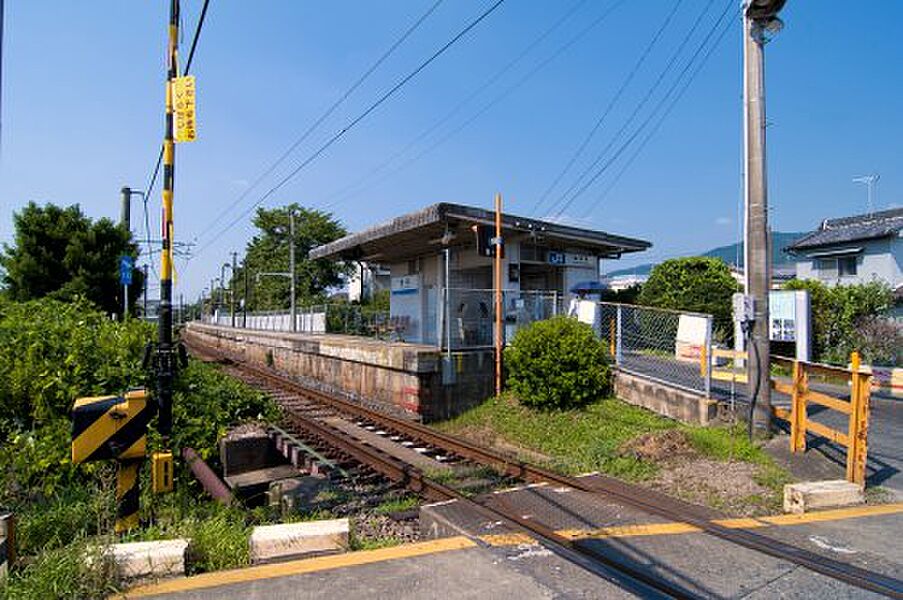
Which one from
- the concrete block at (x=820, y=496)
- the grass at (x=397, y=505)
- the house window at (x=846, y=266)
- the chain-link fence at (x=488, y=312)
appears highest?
the house window at (x=846, y=266)

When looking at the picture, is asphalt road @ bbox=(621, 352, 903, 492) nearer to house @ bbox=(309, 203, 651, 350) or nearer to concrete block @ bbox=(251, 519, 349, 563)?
house @ bbox=(309, 203, 651, 350)

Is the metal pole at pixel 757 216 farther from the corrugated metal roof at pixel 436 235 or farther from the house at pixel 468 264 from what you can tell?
the corrugated metal roof at pixel 436 235

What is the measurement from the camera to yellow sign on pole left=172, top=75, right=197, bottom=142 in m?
5.93

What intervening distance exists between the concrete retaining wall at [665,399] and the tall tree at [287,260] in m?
42.8

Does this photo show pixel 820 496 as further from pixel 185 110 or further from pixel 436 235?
pixel 436 235

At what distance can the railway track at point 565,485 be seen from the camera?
3777 mm

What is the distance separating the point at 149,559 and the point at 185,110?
4387mm

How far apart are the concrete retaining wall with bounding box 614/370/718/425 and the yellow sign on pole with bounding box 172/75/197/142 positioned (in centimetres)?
759

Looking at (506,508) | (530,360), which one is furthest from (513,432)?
(506,508)

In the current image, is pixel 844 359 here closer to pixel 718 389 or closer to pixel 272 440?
pixel 718 389

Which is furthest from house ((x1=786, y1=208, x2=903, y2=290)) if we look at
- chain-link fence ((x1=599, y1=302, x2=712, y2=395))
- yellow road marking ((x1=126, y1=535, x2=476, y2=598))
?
yellow road marking ((x1=126, y1=535, x2=476, y2=598))

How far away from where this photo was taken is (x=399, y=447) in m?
8.88

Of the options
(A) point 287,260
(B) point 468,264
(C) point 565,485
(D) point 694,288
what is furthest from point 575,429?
(A) point 287,260

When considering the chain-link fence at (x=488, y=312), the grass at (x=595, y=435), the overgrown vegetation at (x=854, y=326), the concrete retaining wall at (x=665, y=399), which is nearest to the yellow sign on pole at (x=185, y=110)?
the grass at (x=595, y=435)
